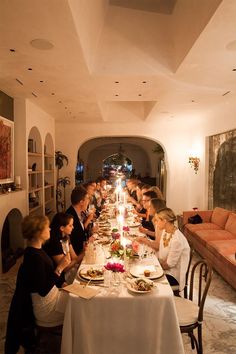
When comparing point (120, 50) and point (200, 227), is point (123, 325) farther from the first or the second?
point (200, 227)

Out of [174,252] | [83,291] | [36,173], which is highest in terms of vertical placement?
[36,173]

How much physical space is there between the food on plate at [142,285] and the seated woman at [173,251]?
0.69 meters

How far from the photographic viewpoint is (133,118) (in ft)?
29.0

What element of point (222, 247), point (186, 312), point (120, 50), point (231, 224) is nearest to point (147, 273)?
point (186, 312)

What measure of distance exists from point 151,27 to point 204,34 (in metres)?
1.34

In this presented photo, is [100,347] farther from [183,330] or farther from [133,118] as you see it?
[133,118]

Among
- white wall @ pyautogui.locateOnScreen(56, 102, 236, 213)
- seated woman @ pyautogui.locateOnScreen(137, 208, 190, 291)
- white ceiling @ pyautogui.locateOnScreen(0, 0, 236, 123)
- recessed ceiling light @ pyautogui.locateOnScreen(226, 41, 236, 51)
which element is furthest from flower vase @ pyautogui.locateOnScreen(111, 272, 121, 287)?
white wall @ pyautogui.locateOnScreen(56, 102, 236, 213)

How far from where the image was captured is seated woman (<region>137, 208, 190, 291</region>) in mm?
2871

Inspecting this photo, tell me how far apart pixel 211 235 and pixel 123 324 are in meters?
3.72

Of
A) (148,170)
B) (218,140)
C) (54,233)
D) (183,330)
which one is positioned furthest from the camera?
(148,170)

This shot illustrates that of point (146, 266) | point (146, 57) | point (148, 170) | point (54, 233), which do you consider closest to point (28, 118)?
point (146, 57)

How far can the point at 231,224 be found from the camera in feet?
18.6

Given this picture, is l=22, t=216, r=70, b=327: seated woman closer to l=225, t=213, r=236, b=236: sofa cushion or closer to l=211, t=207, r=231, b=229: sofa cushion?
l=225, t=213, r=236, b=236: sofa cushion

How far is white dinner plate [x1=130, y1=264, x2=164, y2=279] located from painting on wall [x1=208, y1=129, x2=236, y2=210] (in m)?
4.27
